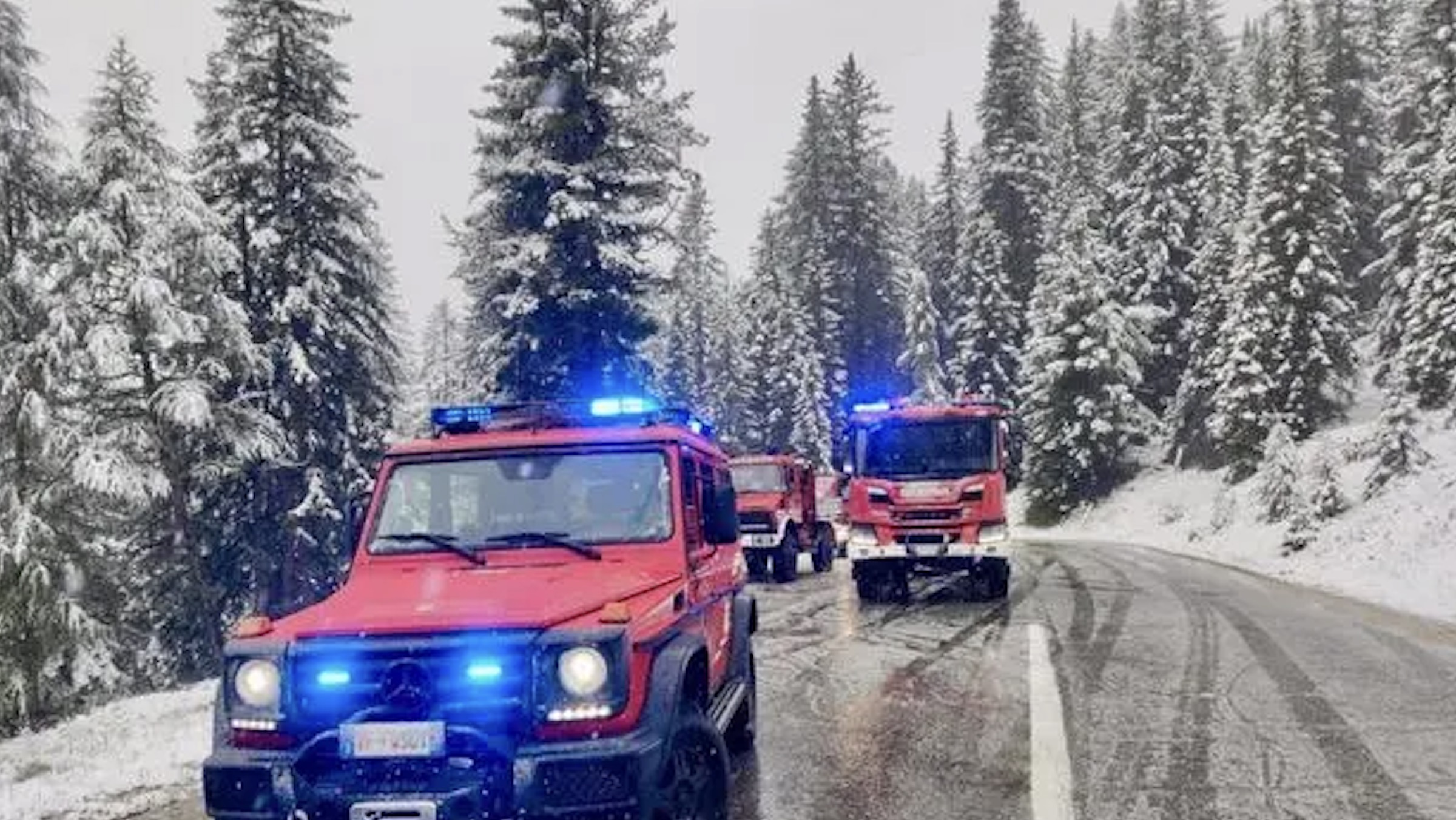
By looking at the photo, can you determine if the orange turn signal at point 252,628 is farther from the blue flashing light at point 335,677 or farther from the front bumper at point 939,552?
the front bumper at point 939,552

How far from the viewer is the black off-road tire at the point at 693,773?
195 inches

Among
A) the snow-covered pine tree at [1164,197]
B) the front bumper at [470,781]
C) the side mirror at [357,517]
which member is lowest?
the front bumper at [470,781]

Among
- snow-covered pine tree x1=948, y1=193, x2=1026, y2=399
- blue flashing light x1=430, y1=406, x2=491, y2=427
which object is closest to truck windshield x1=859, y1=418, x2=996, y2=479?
blue flashing light x1=430, y1=406, x2=491, y2=427

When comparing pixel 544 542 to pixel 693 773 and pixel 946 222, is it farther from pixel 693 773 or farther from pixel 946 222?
pixel 946 222

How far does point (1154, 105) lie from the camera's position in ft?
162

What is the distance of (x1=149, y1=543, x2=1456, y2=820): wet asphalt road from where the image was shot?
6.79m

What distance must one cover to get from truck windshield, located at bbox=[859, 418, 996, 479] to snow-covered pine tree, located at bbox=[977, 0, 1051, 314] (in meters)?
41.0

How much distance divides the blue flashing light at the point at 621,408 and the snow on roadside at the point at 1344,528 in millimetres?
13041

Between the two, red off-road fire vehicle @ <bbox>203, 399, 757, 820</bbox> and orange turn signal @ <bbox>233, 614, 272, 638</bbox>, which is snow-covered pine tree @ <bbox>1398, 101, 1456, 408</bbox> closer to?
red off-road fire vehicle @ <bbox>203, 399, 757, 820</bbox>

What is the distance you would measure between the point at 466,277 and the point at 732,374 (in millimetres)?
47278

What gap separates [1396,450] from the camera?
26.4 m

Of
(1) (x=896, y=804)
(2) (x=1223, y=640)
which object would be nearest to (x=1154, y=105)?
(2) (x=1223, y=640)

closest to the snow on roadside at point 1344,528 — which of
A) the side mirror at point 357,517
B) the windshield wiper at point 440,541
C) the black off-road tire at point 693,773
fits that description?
the black off-road tire at point 693,773

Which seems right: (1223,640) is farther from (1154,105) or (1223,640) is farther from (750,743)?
(1154,105)
